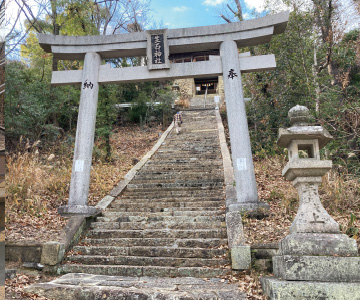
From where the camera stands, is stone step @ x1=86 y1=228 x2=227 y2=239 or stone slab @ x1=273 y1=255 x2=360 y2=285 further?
stone step @ x1=86 y1=228 x2=227 y2=239

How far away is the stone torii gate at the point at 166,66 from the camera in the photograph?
263 inches

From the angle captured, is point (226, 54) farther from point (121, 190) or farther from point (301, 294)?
point (301, 294)

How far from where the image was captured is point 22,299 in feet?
12.1

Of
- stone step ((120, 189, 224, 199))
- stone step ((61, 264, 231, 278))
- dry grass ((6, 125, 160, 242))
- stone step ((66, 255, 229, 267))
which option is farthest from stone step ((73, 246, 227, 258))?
stone step ((120, 189, 224, 199))

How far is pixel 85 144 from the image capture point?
700 centimetres

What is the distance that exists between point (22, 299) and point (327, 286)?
11.2 ft

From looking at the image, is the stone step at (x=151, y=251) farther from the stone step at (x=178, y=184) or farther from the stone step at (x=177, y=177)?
the stone step at (x=177, y=177)

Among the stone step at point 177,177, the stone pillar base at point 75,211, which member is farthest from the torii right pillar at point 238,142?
the stone pillar base at point 75,211

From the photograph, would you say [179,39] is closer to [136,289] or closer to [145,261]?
[145,261]

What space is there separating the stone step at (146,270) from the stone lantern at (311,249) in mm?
936

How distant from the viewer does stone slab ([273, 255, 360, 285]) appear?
3.42 metres

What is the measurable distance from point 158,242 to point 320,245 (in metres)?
2.78

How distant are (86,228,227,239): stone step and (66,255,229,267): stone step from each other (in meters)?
0.69

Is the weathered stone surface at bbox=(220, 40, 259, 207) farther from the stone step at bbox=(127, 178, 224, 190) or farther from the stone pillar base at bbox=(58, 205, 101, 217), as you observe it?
the stone pillar base at bbox=(58, 205, 101, 217)
